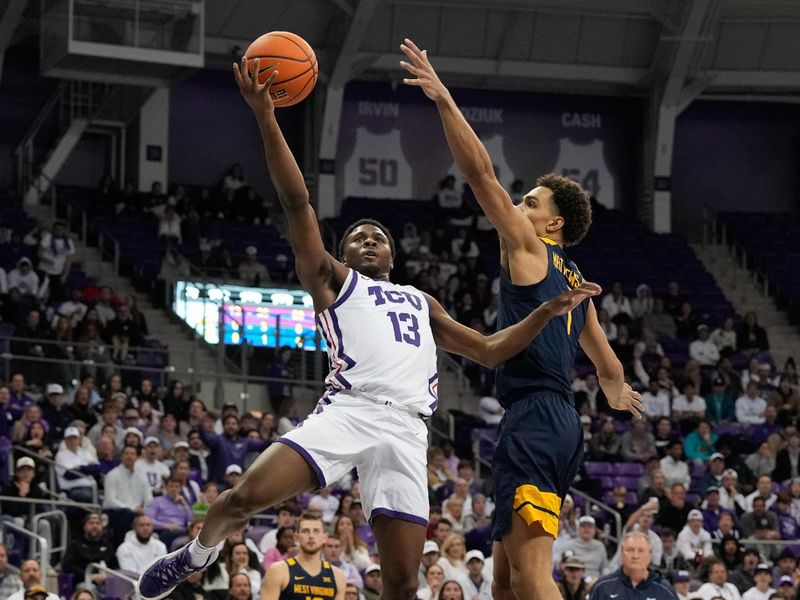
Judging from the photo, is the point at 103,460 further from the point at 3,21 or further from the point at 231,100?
the point at 231,100

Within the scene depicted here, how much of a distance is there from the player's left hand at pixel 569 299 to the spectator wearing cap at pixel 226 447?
10969mm

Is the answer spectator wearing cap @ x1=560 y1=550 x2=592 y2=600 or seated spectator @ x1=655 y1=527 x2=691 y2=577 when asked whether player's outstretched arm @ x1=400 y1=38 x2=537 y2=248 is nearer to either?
spectator wearing cap @ x1=560 y1=550 x2=592 y2=600

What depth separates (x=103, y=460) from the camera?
56.3ft

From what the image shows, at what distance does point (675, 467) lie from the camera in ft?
69.5

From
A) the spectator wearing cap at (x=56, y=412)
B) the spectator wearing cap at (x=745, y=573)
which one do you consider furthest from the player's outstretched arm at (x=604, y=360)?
the spectator wearing cap at (x=56, y=412)

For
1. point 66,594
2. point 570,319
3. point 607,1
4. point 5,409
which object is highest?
point 607,1

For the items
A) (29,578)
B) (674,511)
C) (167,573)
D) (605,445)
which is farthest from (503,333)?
(605,445)

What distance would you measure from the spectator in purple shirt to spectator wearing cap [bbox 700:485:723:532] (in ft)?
23.1

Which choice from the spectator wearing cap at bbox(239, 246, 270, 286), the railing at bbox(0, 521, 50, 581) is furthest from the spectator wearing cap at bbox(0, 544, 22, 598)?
the spectator wearing cap at bbox(239, 246, 270, 286)


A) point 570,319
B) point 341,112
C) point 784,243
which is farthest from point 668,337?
point 570,319

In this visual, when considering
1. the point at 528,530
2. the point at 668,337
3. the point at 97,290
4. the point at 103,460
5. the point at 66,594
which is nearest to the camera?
the point at 528,530

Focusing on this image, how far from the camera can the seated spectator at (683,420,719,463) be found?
881 inches

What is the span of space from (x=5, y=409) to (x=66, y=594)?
12.4ft

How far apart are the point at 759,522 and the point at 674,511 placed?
1229 millimetres
